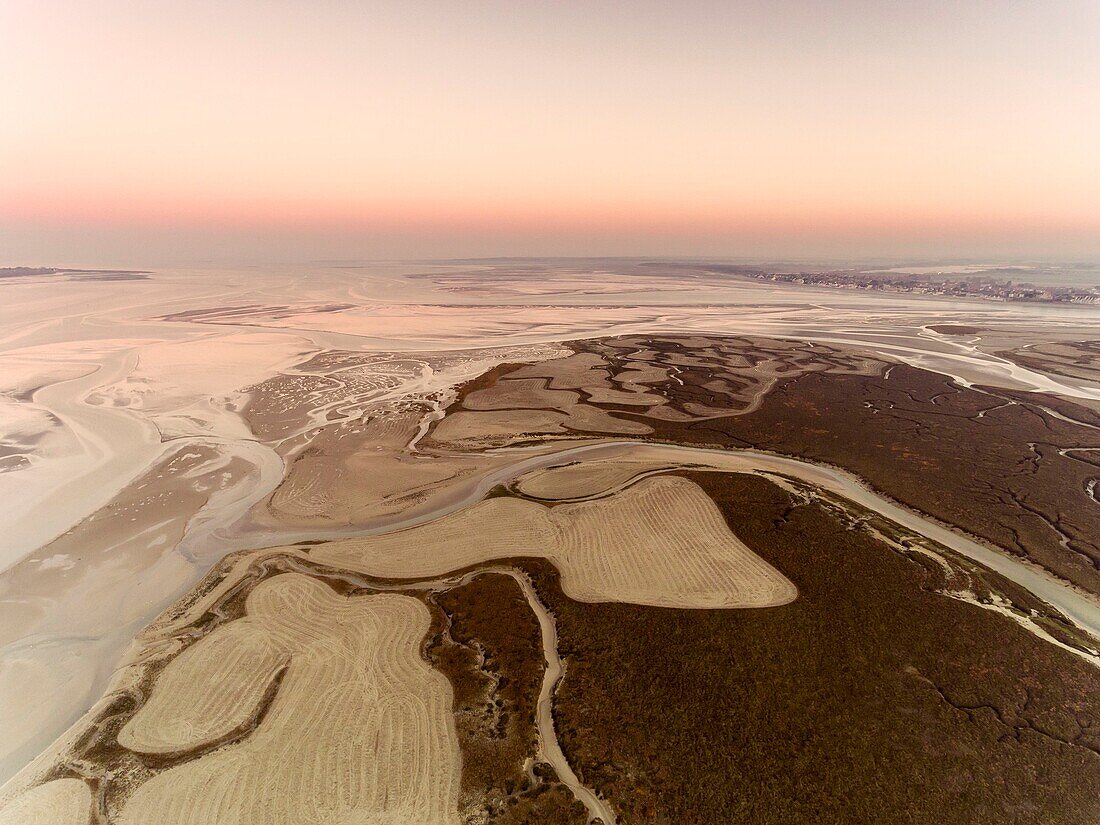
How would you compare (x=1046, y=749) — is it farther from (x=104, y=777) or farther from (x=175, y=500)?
(x=175, y=500)

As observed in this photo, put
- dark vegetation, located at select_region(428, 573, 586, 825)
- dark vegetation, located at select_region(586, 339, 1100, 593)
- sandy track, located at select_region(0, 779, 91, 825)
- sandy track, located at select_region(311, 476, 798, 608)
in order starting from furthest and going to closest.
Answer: dark vegetation, located at select_region(586, 339, 1100, 593), sandy track, located at select_region(311, 476, 798, 608), dark vegetation, located at select_region(428, 573, 586, 825), sandy track, located at select_region(0, 779, 91, 825)

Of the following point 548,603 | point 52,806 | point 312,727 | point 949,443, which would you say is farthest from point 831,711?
point 949,443

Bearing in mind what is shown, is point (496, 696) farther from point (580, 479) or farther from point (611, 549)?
point (580, 479)

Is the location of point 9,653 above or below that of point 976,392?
below

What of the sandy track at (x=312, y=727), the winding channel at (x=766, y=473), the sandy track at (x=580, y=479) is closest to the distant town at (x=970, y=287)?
→ the winding channel at (x=766, y=473)

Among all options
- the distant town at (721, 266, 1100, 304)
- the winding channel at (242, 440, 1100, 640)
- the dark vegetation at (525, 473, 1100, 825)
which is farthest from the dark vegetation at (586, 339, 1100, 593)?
the distant town at (721, 266, 1100, 304)

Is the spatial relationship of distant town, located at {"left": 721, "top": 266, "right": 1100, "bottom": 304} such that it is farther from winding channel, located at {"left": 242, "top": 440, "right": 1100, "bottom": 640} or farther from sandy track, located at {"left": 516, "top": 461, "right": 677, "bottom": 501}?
sandy track, located at {"left": 516, "top": 461, "right": 677, "bottom": 501}

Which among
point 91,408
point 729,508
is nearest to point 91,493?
point 91,408
